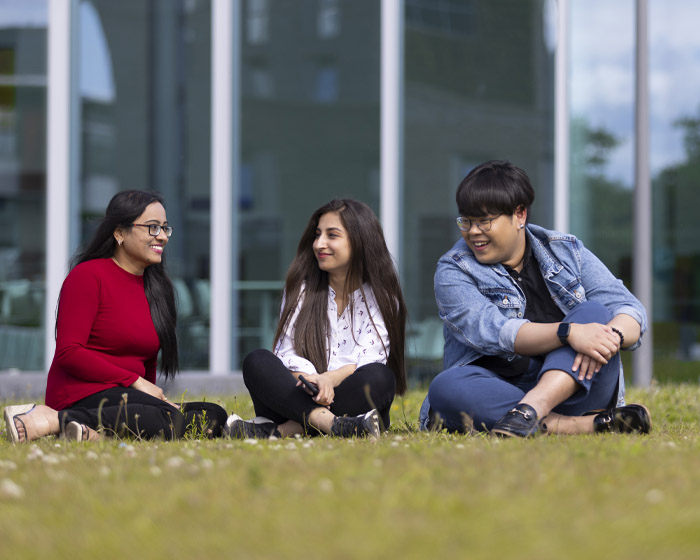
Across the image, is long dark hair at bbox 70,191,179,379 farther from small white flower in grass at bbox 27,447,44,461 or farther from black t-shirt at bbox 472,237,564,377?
black t-shirt at bbox 472,237,564,377

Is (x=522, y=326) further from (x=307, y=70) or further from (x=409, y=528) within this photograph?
(x=307, y=70)

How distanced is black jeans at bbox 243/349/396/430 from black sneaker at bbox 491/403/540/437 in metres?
0.67

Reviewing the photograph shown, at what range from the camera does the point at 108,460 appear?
10.6 ft

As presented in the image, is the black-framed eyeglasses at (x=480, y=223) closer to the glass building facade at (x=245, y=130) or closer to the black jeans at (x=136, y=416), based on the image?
the black jeans at (x=136, y=416)

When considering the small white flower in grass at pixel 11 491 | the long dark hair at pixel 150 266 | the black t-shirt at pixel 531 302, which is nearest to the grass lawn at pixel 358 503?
the small white flower in grass at pixel 11 491

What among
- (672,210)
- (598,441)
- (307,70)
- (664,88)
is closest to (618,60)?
(664,88)

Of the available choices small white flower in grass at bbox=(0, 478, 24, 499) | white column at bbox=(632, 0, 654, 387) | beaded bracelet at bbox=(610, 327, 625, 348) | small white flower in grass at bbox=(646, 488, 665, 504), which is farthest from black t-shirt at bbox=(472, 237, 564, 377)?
white column at bbox=(632, 0, 654, 387)

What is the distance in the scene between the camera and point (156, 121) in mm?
9102

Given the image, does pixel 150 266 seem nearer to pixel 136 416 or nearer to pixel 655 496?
pixel 136 416

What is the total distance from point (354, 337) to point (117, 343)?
4.06ft

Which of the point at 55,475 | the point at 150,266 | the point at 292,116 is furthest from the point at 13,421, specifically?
the point at 292,116

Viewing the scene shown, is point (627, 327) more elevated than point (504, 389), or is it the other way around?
point (627, 327)

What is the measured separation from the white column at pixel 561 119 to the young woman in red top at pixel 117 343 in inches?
215

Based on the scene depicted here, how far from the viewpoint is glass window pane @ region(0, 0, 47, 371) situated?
9039 mm
